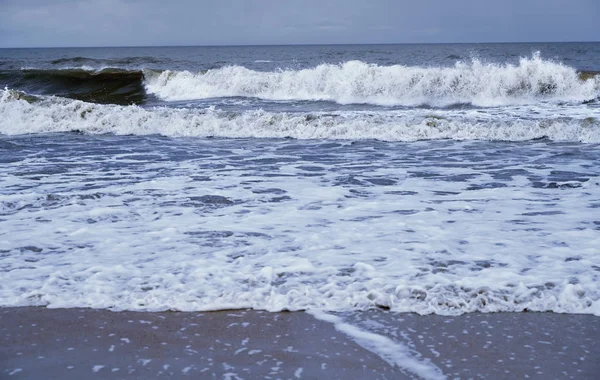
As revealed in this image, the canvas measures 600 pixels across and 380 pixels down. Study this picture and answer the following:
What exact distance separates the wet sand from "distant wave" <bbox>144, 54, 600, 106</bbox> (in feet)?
44.3

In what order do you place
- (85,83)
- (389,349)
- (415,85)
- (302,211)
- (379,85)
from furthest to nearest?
(85,83), (379,85), (415,85), (302,211), (389,349)

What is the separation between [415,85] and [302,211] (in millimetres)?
12762

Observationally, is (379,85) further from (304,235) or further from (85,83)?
(304,235)

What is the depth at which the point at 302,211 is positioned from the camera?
19.3 feet

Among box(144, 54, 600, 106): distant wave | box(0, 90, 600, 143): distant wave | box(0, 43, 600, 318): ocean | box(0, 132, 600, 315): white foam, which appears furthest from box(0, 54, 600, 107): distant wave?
box(0, 132, 600, 315): white foam

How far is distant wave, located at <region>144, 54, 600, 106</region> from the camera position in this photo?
16.8m

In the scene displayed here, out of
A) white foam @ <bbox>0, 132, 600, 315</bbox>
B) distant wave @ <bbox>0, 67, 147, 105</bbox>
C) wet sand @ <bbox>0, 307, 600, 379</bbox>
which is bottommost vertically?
wet sand @ <bbox>0, 307, 600, 379</bbox>

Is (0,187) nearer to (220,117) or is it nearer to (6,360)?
(6,360)

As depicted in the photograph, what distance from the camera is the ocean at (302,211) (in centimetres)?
396

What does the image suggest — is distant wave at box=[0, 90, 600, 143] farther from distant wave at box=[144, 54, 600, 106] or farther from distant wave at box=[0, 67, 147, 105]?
distant wave at box=[0, 67, 147, 105]

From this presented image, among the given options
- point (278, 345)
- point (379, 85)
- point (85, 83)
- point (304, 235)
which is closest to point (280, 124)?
point (379, 85)

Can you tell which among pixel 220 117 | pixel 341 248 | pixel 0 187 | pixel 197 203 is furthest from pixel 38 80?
pixel 341 248

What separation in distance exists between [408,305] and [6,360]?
2184 mm

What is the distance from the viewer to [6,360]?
10.2 feet
